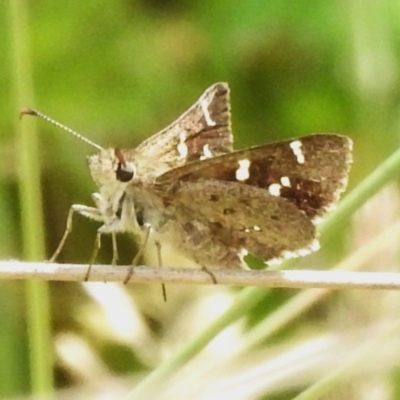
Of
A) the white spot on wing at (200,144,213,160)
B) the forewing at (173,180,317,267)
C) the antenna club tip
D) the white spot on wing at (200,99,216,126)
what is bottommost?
the forewing at (173,180,317,267)

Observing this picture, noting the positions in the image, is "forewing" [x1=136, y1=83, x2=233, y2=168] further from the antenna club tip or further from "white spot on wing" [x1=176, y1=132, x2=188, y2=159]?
the antenna club tip

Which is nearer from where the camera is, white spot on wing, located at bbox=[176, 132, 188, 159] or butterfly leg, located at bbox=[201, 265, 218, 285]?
butterfly leg, located at bbox=[201, 265, 218, 285]

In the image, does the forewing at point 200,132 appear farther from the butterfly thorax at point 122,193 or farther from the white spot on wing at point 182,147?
the butterfly thorax at point 122,193

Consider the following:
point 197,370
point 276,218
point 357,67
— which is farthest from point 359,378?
point 357,67

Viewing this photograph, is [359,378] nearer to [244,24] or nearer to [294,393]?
[294,393]

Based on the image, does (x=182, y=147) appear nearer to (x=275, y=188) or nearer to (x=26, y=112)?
(x=275, y=188)

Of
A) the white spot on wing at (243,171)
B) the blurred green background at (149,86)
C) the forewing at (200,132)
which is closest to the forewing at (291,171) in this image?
the white spot on wing at (243,171)

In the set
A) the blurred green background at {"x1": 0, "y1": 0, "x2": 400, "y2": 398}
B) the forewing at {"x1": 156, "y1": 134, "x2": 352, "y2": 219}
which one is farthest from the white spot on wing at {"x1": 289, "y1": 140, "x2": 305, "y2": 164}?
the blurred green background at {"x1": 0, "y1": 0, "x2": 400, "y2": 398}
